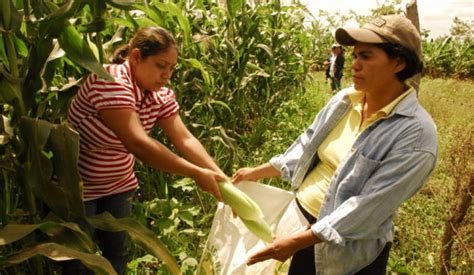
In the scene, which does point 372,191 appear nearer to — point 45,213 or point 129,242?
point 45,213

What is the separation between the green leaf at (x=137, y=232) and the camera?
1660 millimetres

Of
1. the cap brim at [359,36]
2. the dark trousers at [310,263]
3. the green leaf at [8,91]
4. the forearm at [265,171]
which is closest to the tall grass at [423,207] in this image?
the dark trousers at [310,263]

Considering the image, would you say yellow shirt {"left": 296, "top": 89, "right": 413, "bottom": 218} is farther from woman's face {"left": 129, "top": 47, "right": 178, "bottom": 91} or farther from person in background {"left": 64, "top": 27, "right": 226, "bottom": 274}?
woman's face {"left": 129, "top": 47, "right": 178, "bottom": 91}

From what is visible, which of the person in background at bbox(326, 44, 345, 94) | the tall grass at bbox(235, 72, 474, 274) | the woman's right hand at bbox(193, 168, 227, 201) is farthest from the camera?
the person in background at bbox(326, 44, 345, 94)

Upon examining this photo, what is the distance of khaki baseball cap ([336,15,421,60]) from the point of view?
5.15 ft

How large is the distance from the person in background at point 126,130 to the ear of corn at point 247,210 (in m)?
0.04

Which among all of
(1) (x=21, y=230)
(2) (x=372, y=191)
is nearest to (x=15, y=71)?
(1) (x=21, y=230)

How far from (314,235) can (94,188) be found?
93 cm

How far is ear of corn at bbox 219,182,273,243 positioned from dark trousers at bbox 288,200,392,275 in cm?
21

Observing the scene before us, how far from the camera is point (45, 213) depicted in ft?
6.04

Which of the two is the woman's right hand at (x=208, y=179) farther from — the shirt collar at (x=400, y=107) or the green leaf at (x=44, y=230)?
the shirt collar at (x=400, y=107)

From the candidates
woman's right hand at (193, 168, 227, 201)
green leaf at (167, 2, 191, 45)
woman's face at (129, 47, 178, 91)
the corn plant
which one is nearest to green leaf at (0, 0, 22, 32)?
the corn plant

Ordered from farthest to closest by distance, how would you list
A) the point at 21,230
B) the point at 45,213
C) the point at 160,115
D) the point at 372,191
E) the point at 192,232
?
the point at 192,232 < the point at 160,115 < the point at 45,213 < the point at 372,191 < the point at 21,230

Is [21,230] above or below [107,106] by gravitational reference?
below
